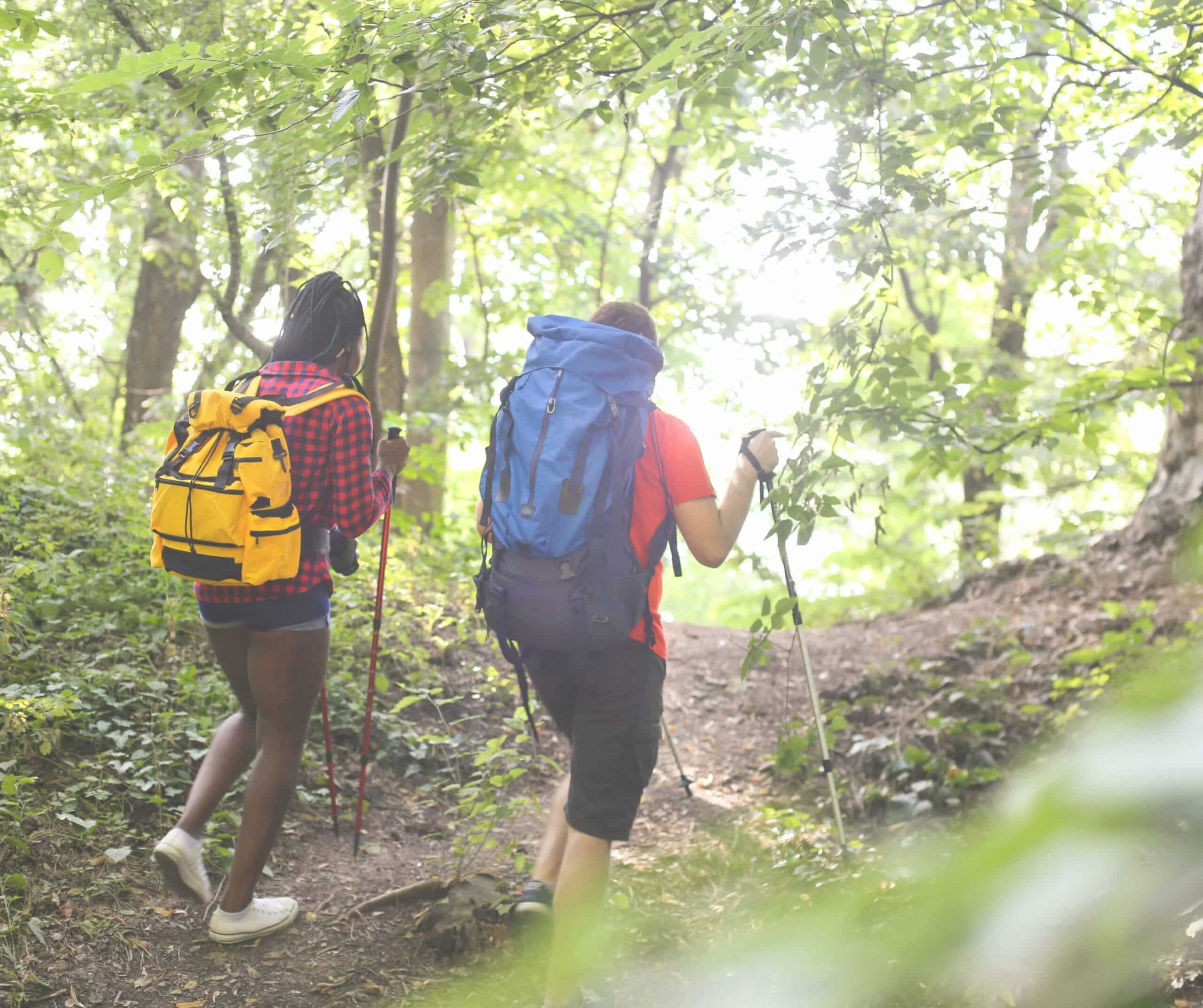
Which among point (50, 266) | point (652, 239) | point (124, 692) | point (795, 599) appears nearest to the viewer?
point (50, 266)

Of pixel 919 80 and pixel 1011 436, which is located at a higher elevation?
pixel 919 80

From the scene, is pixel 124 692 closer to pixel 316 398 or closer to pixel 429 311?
pixel 316 398

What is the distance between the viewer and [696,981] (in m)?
0.44

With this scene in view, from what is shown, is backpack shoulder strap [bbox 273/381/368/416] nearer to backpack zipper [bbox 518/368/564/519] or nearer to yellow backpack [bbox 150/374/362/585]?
yellow backpack [bbox 150/374/362/585]

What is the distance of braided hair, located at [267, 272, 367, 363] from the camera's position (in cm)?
Answer: 334

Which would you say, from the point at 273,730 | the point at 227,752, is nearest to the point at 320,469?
the point at 273,730

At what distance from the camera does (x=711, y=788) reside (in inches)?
220

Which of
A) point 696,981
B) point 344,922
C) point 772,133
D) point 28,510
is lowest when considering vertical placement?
point 344,922

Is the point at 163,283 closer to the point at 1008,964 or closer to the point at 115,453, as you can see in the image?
the point at 115,453

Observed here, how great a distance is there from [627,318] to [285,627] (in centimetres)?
153

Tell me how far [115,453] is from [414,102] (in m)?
3.99

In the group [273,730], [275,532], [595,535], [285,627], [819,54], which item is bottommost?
[273,730]

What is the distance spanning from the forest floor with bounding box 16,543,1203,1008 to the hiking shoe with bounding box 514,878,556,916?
0.51ft

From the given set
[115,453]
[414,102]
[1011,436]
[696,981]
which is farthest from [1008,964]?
[115,453]
